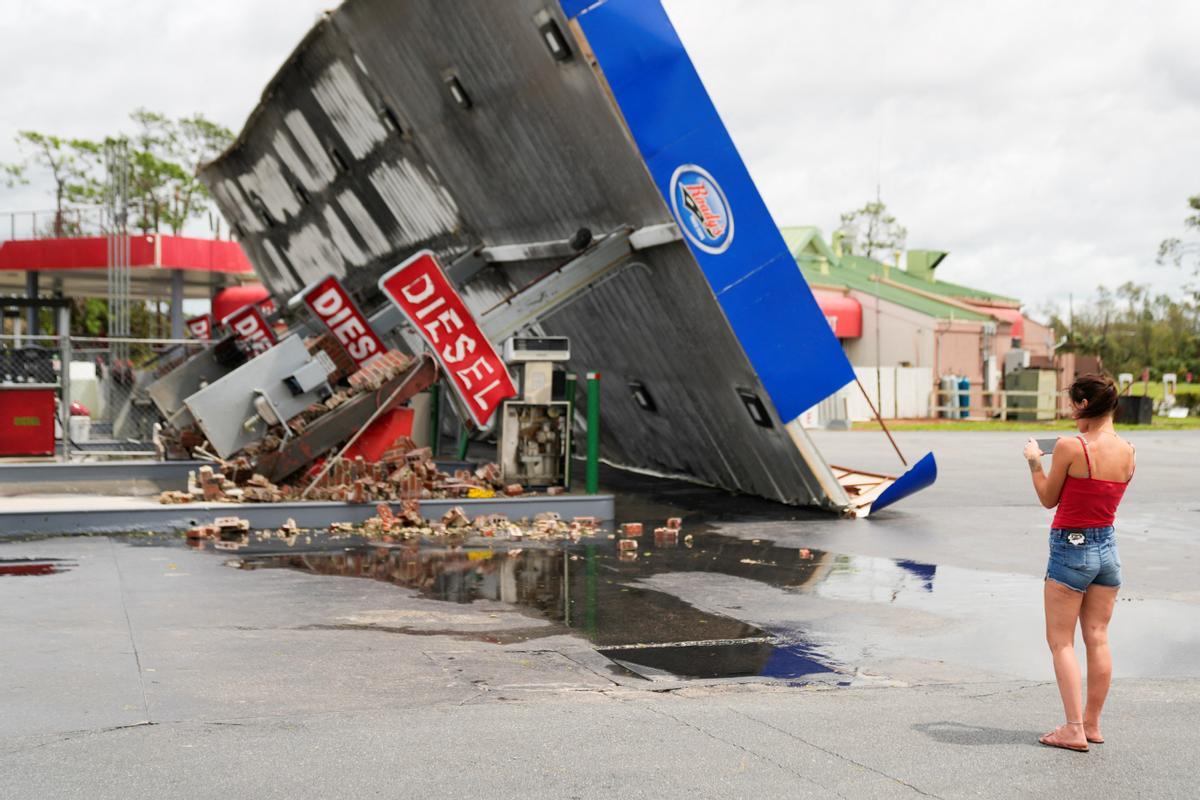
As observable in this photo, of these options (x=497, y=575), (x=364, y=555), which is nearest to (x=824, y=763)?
(x=497, y=575)

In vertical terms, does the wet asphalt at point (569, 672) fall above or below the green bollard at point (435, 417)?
below

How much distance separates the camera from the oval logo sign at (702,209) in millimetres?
12734

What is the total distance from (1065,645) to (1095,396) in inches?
43.8

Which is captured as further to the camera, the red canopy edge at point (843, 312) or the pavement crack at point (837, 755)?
the red canopy edge at point (843, 312)

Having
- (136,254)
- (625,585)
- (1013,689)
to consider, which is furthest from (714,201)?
(136,254)

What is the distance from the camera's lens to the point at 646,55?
12312 millimetres

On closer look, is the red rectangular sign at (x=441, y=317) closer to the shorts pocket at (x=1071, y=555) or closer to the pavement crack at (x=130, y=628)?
the pavement crack at (x=130, y=628)

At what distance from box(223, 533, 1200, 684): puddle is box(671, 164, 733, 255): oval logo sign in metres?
3.01

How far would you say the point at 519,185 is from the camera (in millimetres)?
16328

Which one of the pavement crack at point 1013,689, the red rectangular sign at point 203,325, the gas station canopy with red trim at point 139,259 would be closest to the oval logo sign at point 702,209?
the pavement crack at point 1013,689

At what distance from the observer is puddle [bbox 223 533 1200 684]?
7344 millimetres

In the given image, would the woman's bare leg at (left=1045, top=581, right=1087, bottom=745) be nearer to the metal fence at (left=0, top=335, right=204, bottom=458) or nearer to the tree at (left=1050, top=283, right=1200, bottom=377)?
the metal fence at (left=0, top=335, right=204, bottom=458)

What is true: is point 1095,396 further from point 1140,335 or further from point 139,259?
point 1140,335

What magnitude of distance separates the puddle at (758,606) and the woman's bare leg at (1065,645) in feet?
4.43
